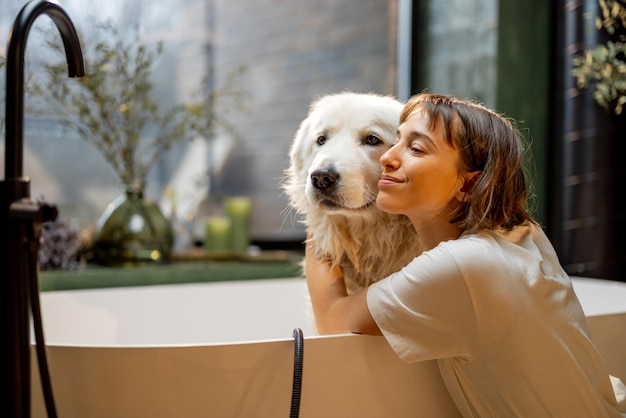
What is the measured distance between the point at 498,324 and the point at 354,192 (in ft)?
1.38

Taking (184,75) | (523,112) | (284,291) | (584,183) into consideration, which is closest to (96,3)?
(184,75)

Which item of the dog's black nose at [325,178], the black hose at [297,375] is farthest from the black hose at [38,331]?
the dog's black nose at [325,178]

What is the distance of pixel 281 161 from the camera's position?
3.62m

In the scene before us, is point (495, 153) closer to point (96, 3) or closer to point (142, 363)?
point (142, 363)

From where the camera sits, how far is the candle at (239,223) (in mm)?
3197

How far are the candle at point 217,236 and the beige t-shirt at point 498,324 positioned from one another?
6.71ft

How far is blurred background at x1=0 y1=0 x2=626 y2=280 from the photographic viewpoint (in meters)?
2.75

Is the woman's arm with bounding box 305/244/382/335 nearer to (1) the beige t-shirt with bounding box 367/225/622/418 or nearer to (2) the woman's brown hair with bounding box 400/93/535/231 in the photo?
(1) the beige t-shirt with bounding box 367/225/622/418

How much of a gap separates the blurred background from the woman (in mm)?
1433

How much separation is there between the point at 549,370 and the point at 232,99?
2.68m

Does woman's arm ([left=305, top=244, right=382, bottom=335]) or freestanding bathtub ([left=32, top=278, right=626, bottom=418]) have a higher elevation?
woman's arm ([left=305, top=244, right=382, bottom=335])

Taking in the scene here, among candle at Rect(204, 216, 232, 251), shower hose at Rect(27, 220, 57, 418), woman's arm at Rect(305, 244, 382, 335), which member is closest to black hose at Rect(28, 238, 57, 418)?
shower hose at Rect(27, 220, 57, 418)

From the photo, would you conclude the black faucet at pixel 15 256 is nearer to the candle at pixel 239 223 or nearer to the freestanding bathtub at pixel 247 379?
the freestanding bathtub at pixel 247 379

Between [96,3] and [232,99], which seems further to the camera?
[232,99]
